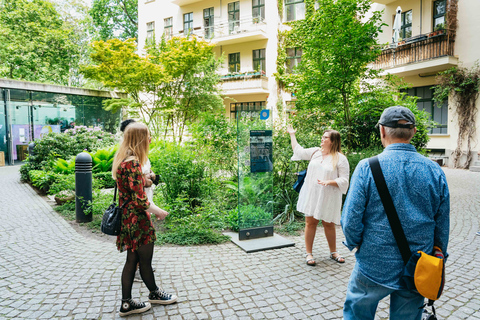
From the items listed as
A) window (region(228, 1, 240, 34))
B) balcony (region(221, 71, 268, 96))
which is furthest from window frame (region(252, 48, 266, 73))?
window (region(228, 1, 240, 34))

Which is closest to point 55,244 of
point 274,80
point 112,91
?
point 112,91

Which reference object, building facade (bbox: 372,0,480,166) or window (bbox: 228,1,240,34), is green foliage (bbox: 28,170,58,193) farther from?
window (bbox: 228,1,240,34)

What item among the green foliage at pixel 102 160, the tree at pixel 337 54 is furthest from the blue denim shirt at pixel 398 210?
the green foliage at pixel 102 160

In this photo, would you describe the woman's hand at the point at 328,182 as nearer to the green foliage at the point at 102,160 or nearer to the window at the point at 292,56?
the green foliage at the point at 102,160

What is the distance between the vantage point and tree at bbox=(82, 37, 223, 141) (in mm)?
17875

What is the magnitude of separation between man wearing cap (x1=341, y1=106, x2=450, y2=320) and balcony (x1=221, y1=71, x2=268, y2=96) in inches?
840

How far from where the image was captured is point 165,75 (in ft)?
61.5

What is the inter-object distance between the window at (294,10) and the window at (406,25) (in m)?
7.46

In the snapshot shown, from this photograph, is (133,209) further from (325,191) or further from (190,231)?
(190,231)

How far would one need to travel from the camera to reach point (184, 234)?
5.51m

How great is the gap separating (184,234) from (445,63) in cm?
1549

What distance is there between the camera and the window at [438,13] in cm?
1606

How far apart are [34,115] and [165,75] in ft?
25.5

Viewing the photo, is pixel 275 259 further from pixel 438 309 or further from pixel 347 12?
pixel 347 12
